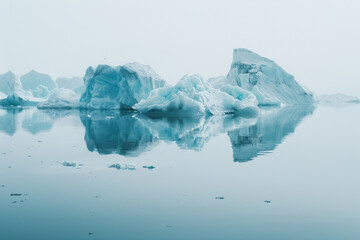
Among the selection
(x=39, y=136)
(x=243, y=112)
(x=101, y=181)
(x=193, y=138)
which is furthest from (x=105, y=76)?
(x=101, y=181)

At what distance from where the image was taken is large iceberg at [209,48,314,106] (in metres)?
39.6

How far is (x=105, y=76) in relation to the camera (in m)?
26.4

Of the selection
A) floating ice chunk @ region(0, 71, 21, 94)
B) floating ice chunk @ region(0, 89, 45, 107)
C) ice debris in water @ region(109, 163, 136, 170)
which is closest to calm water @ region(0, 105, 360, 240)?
ice debris in water @ region(109, 163, 136, 170)

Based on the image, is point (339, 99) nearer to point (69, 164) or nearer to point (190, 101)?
point (190, 101)

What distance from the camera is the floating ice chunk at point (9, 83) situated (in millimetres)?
44234

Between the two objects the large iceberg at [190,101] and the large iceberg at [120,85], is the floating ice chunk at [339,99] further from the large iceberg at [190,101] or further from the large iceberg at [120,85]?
the large iceberg at [190,101]

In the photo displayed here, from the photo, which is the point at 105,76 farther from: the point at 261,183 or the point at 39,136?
the point at 261,183

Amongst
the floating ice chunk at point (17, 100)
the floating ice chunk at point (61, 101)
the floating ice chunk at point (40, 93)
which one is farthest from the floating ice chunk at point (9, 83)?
the floating ice chunk at point (61, 101)

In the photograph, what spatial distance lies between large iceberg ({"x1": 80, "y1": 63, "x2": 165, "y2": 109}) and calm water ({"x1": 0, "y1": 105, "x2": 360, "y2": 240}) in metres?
16.9

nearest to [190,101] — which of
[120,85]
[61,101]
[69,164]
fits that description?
[120,85]

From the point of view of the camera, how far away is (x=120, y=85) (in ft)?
84.0

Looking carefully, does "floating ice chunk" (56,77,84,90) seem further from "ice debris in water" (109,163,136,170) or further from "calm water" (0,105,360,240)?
"ice debris in water" (109,163,136,170)

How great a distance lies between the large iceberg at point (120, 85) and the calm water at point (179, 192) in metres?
16.9

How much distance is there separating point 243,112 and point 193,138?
40.4 feet
